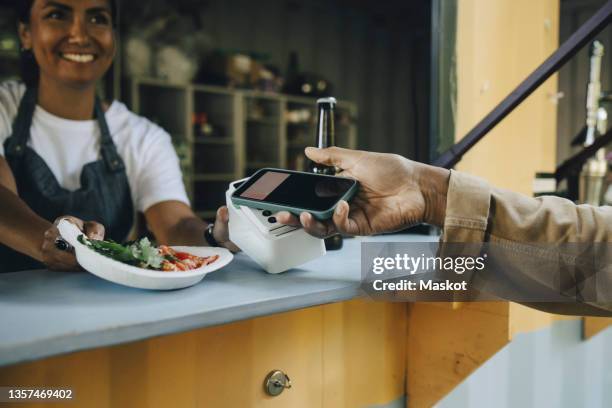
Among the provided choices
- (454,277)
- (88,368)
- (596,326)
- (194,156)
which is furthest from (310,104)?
(88,368)

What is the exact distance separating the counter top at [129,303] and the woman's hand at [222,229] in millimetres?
93

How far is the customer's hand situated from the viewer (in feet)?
3.42

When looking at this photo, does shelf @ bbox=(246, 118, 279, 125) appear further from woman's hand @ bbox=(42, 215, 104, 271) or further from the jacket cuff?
the jacket cuff

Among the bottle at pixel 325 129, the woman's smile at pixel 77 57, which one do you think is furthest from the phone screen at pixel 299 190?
the woman's smile at pixel 77 57

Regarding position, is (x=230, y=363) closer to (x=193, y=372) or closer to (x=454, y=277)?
(x=193, y=372)

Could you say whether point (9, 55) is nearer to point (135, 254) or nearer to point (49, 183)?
point (49, 183)

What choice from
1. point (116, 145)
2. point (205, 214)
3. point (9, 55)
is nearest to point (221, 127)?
point (205, 214)

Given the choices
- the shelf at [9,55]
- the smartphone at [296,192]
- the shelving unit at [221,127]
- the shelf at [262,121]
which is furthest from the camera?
the shelf at [262,121]

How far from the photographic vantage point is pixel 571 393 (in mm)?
1970

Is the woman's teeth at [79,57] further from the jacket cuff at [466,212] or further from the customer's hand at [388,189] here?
the jacket cuff at [466,212]

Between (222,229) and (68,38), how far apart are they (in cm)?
96

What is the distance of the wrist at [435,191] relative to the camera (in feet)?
3.40

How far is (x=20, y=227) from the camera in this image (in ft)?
3.99

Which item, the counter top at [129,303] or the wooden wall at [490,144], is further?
the wooden wall at [490,144]
